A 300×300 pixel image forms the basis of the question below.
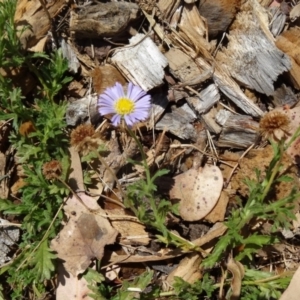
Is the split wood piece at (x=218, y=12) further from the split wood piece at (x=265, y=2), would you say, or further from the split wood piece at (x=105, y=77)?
the split wood piece at (x=105, y=77)

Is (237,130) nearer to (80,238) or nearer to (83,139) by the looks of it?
(83,139)

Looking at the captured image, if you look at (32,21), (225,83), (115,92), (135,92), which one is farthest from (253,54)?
(32,21)

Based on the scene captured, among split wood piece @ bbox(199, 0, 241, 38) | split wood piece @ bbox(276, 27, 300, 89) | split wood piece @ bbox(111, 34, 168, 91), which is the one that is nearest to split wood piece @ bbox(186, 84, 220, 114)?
split wood piece @ bbox(111, 34, 168, 91)

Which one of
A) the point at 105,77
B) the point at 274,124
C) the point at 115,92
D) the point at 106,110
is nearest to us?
the point at 274,124

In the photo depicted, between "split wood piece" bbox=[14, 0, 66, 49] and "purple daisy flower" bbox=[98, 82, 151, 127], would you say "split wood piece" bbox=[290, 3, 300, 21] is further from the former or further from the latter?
"split wood piece" bbox=[14, 0, 66, 49]

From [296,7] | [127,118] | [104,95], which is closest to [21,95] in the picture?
[104,95]

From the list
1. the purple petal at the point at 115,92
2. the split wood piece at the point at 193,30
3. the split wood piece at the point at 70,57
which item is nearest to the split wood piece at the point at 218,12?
the split wood piece at the point at 193,30
